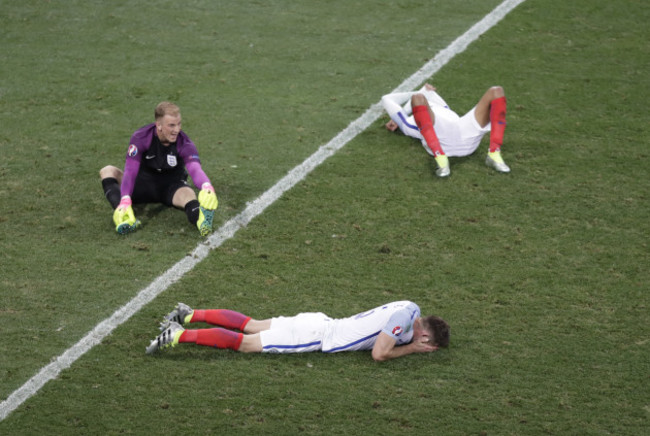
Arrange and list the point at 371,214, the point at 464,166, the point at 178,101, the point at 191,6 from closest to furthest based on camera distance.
Result: the point at 371,214
the point at 464,166
the point at 178,101
the point at 191,6

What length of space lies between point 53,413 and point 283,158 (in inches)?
163

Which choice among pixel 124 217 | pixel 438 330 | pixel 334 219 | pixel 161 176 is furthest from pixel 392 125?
pixel 438 330

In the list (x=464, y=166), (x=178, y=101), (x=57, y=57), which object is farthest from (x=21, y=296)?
(x=57, y=57)

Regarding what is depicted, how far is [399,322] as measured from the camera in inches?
239

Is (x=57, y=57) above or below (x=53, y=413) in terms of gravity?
above

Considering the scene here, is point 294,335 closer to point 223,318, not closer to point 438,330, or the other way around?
point 223,318

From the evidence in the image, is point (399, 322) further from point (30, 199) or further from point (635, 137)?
point (635, 137)

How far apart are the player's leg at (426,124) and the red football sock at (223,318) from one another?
3157 millimetres

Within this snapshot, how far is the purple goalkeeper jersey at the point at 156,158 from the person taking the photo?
7664 millimetres

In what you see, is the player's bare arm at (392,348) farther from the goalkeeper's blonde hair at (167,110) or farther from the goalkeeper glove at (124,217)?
the goalkeeper's blonde hair at (167,110)

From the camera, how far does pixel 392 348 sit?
614 centimetres

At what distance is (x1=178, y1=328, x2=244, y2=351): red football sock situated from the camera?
6145 millimetres

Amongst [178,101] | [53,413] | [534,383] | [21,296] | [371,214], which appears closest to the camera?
[53,413]

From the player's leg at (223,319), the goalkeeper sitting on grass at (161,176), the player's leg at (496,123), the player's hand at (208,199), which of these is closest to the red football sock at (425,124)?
the player's leg at (496,123)
